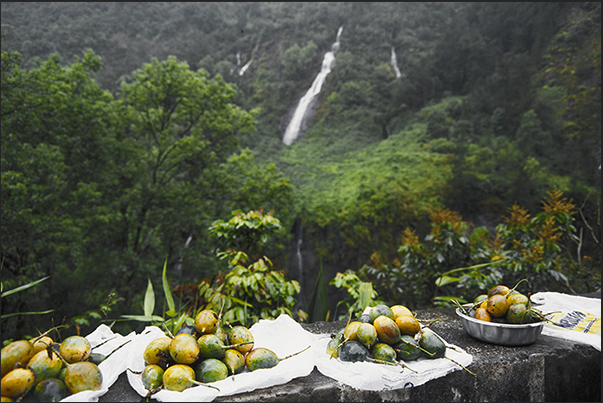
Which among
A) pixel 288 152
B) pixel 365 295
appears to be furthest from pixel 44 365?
pixel 288 152

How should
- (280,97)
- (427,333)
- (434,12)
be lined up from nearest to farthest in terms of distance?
(427,333)
(280,97)
(434,12)

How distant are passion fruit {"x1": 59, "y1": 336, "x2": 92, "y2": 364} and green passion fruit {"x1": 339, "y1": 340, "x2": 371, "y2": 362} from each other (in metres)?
0.82

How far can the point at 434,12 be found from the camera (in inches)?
780

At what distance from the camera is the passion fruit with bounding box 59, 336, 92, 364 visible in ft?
3.19

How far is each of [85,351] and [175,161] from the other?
7886mm

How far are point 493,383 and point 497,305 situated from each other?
28cm

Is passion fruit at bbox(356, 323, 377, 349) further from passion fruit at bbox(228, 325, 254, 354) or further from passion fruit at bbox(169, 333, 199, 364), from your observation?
passion fruit at bbox(169, 333, 199, 364)

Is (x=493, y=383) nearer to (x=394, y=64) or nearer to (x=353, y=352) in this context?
(x=353, y=352)

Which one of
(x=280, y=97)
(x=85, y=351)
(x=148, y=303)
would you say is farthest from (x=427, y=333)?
(x=280, y=97)

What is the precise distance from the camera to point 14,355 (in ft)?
2.89

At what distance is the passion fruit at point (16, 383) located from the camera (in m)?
0.82

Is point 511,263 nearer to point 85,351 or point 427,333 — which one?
point 427,333

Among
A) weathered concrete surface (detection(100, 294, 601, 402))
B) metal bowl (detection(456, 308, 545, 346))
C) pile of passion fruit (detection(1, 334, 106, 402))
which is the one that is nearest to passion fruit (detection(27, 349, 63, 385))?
pile of passion fruit (detection(1, 334, 106, 402))

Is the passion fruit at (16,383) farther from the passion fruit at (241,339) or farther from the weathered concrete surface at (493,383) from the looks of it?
the passion fruit at (241,339)
